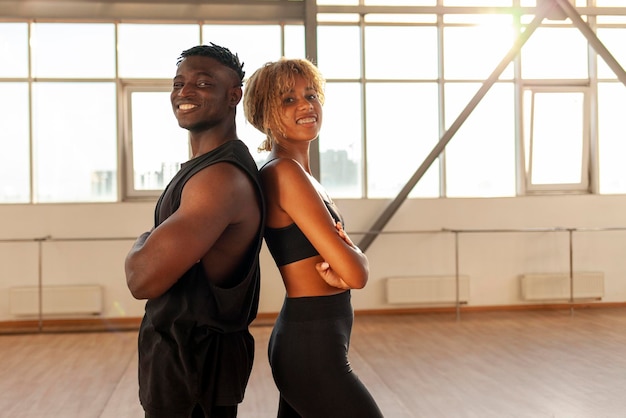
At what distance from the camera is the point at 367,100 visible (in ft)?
29.4

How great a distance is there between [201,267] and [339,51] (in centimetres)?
788

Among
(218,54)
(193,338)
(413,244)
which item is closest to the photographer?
(193,338)

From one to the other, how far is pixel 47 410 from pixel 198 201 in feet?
12.2

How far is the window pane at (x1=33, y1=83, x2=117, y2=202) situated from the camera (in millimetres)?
8469

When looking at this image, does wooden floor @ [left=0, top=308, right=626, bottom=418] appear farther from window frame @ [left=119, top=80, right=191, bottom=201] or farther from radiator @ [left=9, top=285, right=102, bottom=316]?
window frame @ [left=119, top=80, right=191, bottom=201]

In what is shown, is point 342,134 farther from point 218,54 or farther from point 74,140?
point 218,54

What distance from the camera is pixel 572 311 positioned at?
8375mm

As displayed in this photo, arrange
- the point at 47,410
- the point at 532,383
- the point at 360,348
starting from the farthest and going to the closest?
the point at 360,348 < the point at 532,383 < the point at 47,410

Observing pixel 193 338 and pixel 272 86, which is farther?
pixel 272 86

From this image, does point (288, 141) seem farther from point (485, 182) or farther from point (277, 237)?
point (485, 182)

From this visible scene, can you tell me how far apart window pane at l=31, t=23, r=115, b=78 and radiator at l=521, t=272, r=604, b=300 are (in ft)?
19.8

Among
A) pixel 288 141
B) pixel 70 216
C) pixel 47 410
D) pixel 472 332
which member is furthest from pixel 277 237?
pixel 70 216

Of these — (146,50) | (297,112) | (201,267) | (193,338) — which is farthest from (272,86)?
(146,50)

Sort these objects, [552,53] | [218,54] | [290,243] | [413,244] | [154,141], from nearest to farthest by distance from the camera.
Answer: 1. [218,54]
2. [290,243]
3. [154,141]
4. [413,244]
5. [552,53]
